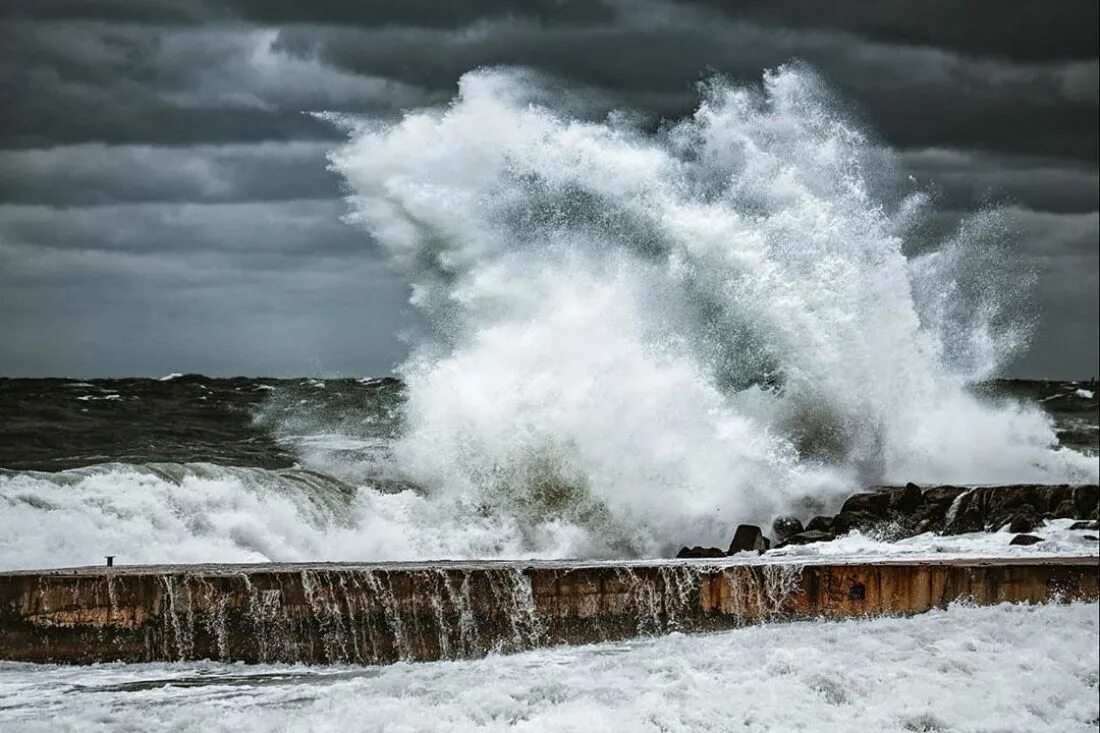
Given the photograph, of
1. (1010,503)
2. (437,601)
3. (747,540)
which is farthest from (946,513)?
(437,601)

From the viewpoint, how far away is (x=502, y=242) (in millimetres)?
19250

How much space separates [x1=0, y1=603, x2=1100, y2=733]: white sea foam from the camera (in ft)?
25.6

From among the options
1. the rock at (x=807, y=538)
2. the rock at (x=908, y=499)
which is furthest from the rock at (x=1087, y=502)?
the rock at (x=807, y=538)

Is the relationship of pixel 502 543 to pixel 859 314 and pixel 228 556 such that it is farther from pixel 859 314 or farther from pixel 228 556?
pixel 859 314

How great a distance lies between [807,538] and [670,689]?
677 cm

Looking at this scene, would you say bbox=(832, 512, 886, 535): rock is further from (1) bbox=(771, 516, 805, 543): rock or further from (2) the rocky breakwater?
(1) bbox=(771, 516, 805, 543): rock

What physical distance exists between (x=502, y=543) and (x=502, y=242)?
4826mm

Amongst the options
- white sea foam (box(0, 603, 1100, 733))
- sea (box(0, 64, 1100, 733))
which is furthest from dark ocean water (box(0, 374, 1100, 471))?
white sea foam (box(0, 603, 1100, 733))

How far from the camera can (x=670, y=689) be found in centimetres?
826

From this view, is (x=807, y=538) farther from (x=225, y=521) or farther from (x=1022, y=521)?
(x=225, y=521)

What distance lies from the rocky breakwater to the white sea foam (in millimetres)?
5213

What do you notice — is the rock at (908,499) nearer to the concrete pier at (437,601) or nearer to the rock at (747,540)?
the rock at (747,540)

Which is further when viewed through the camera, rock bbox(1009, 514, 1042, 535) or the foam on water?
rock bbox(1009, 514, 1042, 535)

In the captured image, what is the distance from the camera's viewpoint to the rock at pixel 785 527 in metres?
15.6
